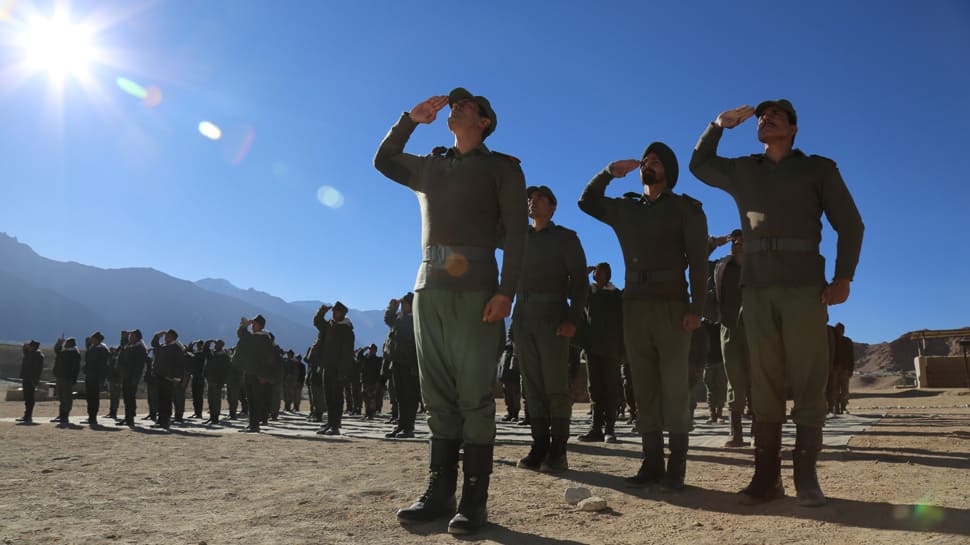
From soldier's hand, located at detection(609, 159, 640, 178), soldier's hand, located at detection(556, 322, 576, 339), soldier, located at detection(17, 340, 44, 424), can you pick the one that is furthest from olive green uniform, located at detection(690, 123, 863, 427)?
soldier, located at detection(17, 340, 44, 424)

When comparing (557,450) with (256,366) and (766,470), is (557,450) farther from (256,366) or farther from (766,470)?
(256,366)

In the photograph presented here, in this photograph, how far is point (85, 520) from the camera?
10.9 ft

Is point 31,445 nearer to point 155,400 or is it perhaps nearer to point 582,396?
point 155,400

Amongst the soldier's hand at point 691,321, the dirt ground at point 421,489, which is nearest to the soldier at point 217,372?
the dirt ground at point 421,489

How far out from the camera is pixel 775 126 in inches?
147

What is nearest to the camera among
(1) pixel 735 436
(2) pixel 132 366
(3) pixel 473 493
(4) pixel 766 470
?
(3) pixel 473 493

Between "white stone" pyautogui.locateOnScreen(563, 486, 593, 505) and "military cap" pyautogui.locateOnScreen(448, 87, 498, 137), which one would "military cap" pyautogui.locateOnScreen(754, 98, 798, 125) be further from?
"white stone" pyautogui.locateOnScreen(563, 486, 593, 505)

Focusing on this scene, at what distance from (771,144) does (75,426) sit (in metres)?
13.5

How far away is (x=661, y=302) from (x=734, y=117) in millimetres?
1232

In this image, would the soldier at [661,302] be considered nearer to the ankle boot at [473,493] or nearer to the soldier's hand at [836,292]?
the soldier's hand at [836,292]

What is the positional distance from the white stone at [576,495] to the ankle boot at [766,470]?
85 centimetres

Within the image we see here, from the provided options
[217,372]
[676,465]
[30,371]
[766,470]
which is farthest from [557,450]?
[30,371]

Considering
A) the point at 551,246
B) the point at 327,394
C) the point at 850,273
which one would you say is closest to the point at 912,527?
the point at 850,273

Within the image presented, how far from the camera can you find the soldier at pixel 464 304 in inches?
128
